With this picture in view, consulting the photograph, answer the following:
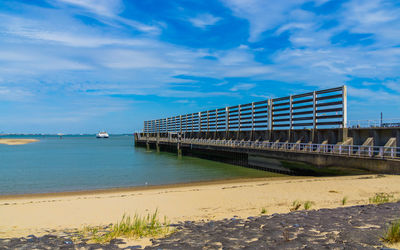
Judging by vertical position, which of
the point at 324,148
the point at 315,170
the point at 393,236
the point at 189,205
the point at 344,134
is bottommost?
the point at 189,205

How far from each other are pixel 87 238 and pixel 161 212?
4.74m

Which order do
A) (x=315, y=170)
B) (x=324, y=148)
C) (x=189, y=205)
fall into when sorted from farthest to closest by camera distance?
(x=324, y=148)
(x=315, y=170)
(x=189, y=205)

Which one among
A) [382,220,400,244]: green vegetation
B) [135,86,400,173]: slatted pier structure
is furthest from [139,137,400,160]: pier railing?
[382,220,400,244]: green vegetation

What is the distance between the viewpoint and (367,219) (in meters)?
8.60

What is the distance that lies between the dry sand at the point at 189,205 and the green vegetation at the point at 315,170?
4732mm

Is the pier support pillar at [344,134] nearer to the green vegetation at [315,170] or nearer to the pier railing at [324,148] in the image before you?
the pier railing at [324,148]

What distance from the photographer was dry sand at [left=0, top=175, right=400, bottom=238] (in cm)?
1120

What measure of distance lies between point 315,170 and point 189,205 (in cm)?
1596

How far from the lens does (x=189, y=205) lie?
13992 mm

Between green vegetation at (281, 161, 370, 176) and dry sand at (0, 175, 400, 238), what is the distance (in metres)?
4.73

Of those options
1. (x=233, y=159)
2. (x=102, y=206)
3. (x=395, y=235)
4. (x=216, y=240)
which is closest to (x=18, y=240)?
(x=216, y=240)

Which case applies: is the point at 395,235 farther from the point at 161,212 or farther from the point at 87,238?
the point at 161,212

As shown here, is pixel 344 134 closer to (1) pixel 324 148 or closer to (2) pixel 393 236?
(1) pixel 324 148

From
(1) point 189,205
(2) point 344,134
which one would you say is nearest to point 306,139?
(2) point 344,134
